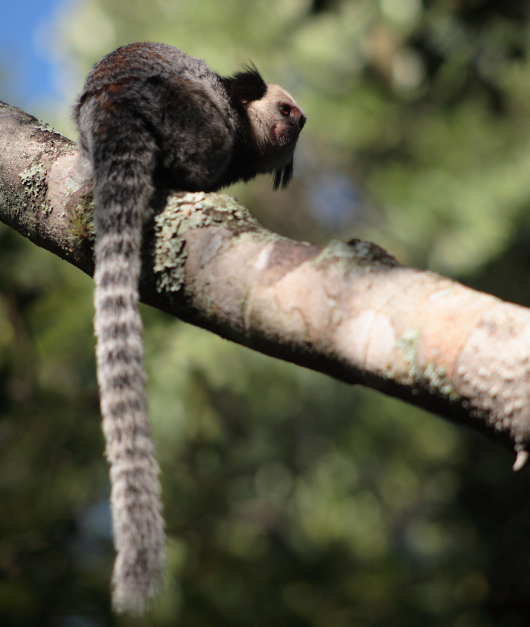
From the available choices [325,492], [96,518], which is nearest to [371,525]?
[325,492]

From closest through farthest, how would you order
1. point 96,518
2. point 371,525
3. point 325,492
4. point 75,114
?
point 75,114 → point 96,518 → point 371,525 → point 325,492

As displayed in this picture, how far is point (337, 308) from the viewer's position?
150cm

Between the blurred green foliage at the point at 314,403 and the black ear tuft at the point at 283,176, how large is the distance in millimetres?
871

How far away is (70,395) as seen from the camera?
3781mm

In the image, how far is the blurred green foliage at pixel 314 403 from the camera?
135 inches

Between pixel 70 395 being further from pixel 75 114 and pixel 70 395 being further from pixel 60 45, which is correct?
pixel 60 45

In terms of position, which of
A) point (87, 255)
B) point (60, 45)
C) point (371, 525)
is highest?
point (60, 45)

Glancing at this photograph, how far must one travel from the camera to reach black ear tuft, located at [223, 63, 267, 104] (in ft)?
10.0

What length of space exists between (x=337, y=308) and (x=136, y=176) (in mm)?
993

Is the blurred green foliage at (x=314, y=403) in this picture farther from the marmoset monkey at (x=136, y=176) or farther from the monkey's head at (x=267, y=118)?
the marmoset monkey at (x=136, y=176)

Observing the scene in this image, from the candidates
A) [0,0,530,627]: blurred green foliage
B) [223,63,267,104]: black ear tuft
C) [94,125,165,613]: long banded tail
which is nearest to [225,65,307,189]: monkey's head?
[223,63,267,104]: black ear tuft

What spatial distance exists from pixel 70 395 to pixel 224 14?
6990 mm

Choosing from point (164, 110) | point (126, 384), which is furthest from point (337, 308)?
point (164, 110)

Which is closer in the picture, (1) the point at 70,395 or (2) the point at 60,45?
(1) the point at 70,395
